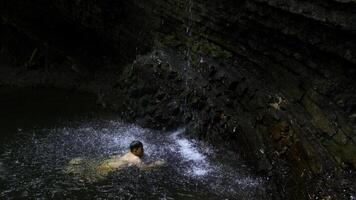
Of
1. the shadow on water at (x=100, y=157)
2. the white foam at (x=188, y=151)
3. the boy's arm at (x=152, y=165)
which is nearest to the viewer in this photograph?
the shadow on water at (x=100, y=157)

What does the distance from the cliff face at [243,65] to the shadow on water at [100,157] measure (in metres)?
0.61

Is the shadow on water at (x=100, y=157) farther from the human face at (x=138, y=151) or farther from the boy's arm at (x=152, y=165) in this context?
the human face at (x=138, y=151)

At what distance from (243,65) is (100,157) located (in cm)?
389

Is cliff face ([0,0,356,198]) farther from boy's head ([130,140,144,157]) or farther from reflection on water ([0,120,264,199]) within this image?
boy's head ([130,140,144,157])

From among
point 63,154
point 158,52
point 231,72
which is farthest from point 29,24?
point 231,72

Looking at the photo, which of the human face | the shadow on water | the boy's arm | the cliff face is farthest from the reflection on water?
the cliff face

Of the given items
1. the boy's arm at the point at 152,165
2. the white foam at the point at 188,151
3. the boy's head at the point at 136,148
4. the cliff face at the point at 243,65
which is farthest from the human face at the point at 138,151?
the cliff face at the point at 243,65

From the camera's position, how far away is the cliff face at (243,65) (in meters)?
7.82

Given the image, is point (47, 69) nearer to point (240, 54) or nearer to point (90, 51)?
point (90, 51)

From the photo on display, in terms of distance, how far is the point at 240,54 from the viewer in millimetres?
10969

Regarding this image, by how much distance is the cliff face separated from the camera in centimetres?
782

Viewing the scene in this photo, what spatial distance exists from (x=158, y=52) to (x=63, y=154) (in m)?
4.29

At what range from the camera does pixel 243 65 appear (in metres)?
11.0

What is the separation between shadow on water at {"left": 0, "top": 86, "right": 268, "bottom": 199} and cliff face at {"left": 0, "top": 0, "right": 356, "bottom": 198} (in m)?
0.61
